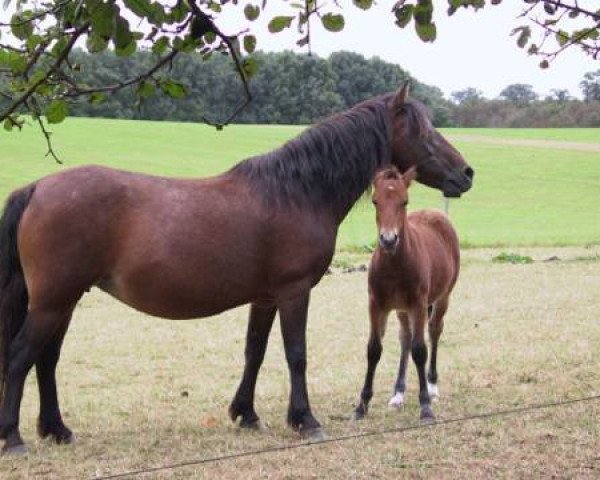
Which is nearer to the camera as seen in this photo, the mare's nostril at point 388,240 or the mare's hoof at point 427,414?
the mare's nostril at point 388,240

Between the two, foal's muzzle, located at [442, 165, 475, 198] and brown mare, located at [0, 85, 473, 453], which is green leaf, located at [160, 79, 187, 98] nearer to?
brown mare, located at [0, 85, 473, 453]

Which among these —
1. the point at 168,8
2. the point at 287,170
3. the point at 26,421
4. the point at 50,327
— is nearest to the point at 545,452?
the point at 287,170

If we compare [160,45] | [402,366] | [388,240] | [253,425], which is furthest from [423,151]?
[160,45]

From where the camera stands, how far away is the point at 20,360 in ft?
17.7

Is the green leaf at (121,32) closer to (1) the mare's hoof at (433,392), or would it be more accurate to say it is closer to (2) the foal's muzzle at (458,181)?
(2) the foal's muzzle at (458,181)

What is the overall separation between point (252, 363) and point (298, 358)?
586mm

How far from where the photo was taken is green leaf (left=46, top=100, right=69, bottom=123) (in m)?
3.48

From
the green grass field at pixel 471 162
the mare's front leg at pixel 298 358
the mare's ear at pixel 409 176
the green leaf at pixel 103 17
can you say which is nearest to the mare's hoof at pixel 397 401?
the mare's front leg at pixel 298 358

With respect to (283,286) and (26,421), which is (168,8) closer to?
(283,286)

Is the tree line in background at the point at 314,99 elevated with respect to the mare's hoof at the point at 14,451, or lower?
lower

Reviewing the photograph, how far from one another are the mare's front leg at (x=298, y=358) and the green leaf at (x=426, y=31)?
9.29 ft

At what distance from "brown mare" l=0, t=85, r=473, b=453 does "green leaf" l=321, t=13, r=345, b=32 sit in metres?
2.60

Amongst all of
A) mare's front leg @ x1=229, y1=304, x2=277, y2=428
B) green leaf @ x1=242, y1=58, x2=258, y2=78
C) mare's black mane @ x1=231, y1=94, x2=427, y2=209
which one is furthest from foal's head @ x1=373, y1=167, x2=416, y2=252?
green leaf @ x1=242, y1=58, x2=258, y2=78

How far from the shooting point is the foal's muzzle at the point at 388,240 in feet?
18.5
